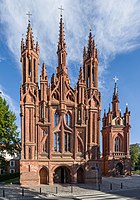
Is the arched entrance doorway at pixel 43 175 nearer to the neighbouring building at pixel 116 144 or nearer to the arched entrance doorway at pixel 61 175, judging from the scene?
the arched entrance doorway at pixel 61 175

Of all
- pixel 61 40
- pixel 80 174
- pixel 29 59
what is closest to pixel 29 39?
pixel 29 59

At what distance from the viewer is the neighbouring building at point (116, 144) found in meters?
57.6

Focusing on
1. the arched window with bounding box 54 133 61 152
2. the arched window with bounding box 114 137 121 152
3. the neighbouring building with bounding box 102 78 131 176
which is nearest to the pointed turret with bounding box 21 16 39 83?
the arched window with bounding box 54 133 61 152

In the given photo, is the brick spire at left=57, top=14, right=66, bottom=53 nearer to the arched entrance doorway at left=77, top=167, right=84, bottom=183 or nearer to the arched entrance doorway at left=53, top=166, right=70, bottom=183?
the arched entrance doorway at left=53, top=166, right=70, bottom=183

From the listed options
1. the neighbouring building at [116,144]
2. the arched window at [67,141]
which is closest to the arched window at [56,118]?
the arched window at [67,141]

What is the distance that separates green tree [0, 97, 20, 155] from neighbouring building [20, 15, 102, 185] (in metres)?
3.59

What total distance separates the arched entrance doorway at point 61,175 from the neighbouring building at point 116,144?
19.3 meters

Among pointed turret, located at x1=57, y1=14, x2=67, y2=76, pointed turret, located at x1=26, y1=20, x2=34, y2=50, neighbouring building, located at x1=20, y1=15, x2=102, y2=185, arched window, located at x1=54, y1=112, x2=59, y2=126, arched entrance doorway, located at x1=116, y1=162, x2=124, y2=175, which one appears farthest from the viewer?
arched entrance doorway, located at x1=116, y1=162, x2=124, y2=175

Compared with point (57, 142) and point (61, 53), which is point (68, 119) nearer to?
point (57, 142)

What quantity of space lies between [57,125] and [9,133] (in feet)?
27.4

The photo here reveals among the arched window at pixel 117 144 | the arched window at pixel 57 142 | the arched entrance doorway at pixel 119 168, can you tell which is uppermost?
the arched window at pixel 57 142

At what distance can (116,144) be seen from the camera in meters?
59.7

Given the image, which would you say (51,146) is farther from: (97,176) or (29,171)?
(97,176)

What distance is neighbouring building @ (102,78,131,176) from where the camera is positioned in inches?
2266
